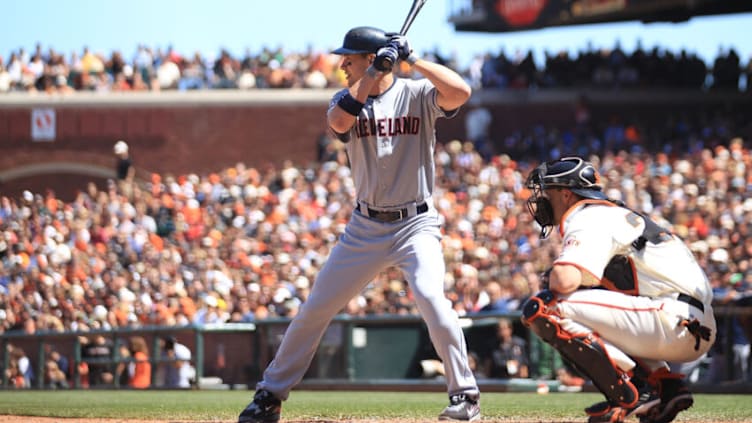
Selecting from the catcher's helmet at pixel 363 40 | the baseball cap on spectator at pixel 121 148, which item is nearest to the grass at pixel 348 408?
the catcher's helmet at pixel 363 40

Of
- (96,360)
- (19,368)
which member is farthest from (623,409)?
(19,368)

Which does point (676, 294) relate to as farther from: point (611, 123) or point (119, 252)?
point (611, 123)

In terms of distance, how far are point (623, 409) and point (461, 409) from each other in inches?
40.2

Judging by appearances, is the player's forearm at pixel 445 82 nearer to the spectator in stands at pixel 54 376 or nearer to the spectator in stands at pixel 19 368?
the spectator in stands at pixel 54 376

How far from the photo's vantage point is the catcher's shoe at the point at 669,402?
4930 millimetres

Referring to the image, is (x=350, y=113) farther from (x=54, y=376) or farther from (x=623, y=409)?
(x=54, y=376)

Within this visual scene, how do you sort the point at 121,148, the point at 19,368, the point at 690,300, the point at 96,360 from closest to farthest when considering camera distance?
the point at 690,300
the point at 96,360
the point at 19,368
the point at 121,148

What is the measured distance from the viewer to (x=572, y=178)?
5070 mm

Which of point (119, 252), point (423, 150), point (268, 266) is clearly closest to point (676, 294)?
point (423, 150)

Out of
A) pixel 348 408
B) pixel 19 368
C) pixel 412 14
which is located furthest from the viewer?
pixel 19 368

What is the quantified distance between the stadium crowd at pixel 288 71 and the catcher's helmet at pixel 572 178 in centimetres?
2278

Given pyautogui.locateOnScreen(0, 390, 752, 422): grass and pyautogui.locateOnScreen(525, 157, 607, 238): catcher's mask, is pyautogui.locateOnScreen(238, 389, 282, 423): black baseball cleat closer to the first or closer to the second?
pyautogui.locateOnScreen(0, 390, 752, 422): grass

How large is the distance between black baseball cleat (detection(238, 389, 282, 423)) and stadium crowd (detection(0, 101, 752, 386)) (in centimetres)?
668

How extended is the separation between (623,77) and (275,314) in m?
15.4
